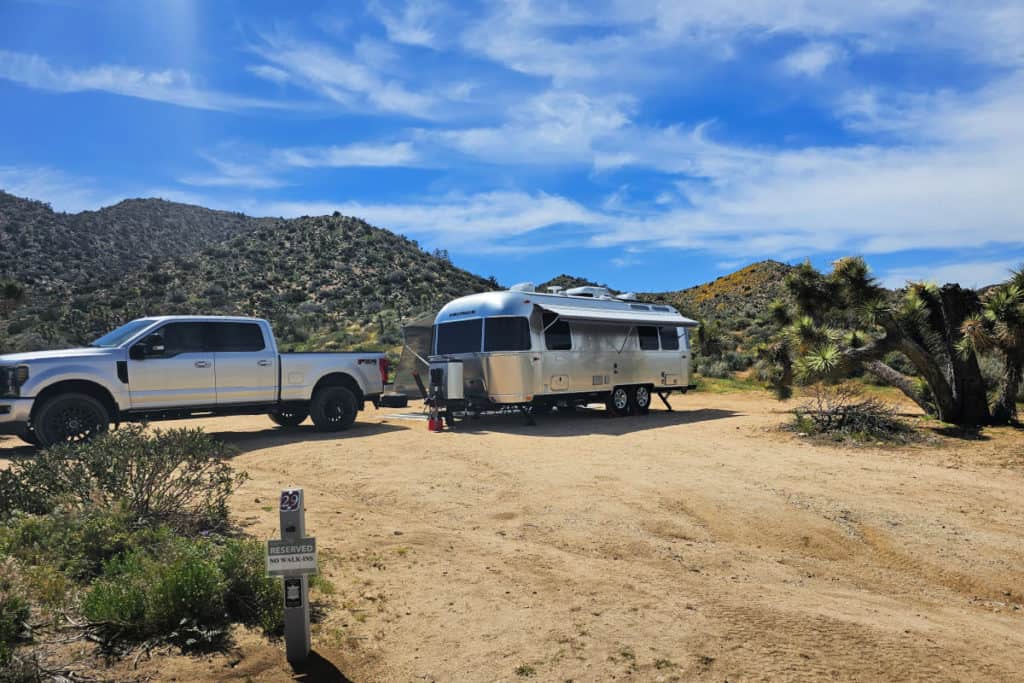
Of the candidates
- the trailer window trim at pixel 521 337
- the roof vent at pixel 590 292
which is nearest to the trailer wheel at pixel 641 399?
the roof vent at pixel 590 292

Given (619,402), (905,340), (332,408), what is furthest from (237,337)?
(905,340)

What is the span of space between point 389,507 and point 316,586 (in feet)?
8.53

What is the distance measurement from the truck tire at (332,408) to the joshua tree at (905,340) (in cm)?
881

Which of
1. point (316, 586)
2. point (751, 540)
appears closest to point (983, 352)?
point (751, 540)

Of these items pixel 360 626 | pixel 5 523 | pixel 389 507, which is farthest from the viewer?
pixel 389 507

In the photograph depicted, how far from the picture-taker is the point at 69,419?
1048 centimetres

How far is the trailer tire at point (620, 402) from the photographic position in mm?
16406

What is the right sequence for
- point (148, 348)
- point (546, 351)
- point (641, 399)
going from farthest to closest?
point (641, 399)
point (546, 351)
point (148, 348)

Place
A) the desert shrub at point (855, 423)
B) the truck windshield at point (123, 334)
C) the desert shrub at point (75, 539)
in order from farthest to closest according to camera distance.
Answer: the desert shrub at point (855, 423), the truck windshield at point (123, 334), the desert shrub at point (75, 539)

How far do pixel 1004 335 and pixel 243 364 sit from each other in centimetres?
1303

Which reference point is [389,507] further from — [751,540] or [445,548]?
[751,540]

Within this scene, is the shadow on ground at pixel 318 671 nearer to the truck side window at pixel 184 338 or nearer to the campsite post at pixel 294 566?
the campsite post at pixel 294 566

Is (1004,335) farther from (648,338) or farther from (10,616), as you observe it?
(10,616)

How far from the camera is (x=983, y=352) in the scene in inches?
522
